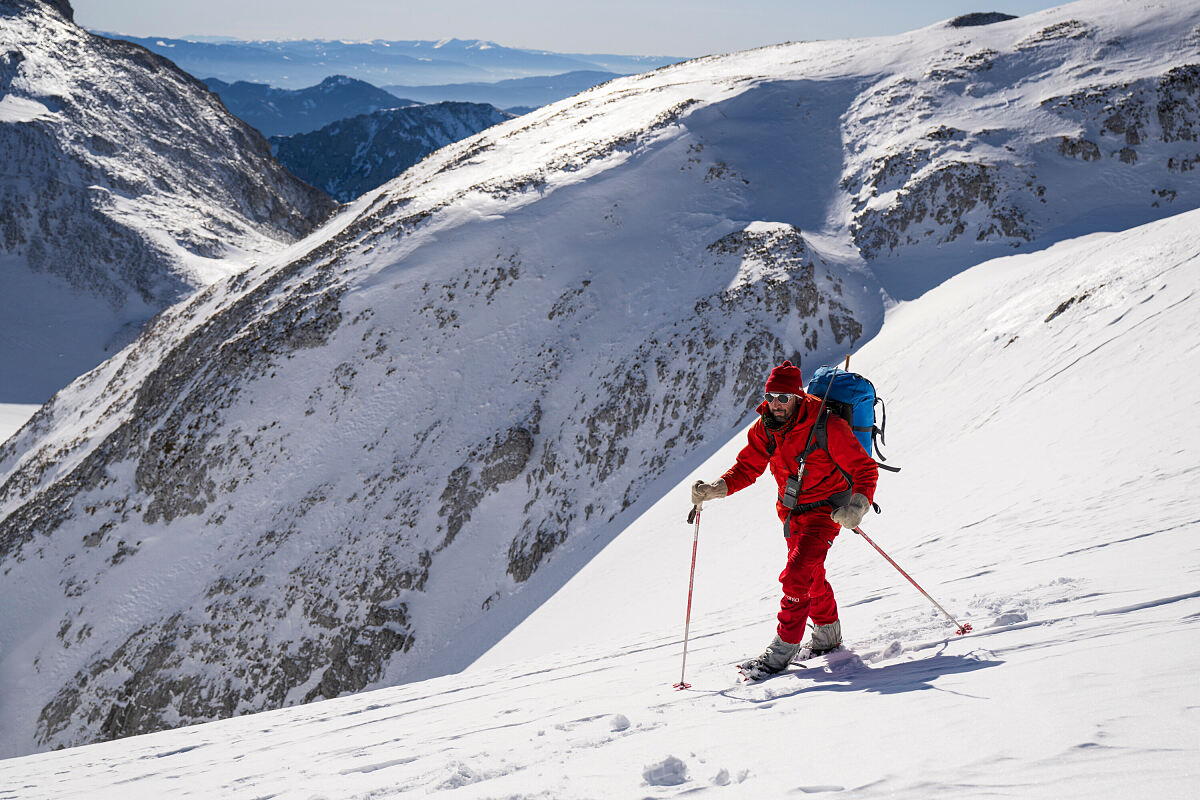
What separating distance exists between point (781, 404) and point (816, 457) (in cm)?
55

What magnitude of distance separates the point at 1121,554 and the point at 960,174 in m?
27.9

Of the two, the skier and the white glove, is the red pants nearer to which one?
the skier

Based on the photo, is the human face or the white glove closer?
the white glove

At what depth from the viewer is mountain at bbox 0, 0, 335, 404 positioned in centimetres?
6662

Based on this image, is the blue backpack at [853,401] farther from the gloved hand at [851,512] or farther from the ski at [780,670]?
the ski at [780,670]

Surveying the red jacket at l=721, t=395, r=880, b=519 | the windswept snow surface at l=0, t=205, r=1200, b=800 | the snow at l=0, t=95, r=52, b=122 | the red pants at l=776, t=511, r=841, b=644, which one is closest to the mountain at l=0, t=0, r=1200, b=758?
the windswept snow surface at l=0, t=205, r=1200, b=800

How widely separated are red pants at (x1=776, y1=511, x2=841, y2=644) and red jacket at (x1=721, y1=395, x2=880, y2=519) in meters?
0.27

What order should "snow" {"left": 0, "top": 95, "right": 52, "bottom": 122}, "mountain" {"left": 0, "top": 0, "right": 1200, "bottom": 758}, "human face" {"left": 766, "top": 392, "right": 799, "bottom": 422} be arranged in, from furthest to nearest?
"snow" {"left": 0, "top": 95, "right": 52, "bottom": 122}
"mountain" {"left": 0, "top": 0, "right": 1200, "bottom": 758}
"human face" {"left": 766, "top": 392, "right": 799, "bottom": 422}

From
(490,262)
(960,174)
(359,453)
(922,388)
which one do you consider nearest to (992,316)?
(922,388)

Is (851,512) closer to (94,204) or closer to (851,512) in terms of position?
(851,512)

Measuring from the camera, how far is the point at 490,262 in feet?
102

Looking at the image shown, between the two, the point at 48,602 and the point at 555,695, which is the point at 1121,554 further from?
the point at 48,602

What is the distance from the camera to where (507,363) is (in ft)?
93.6

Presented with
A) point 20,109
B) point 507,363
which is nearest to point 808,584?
point 507,363
